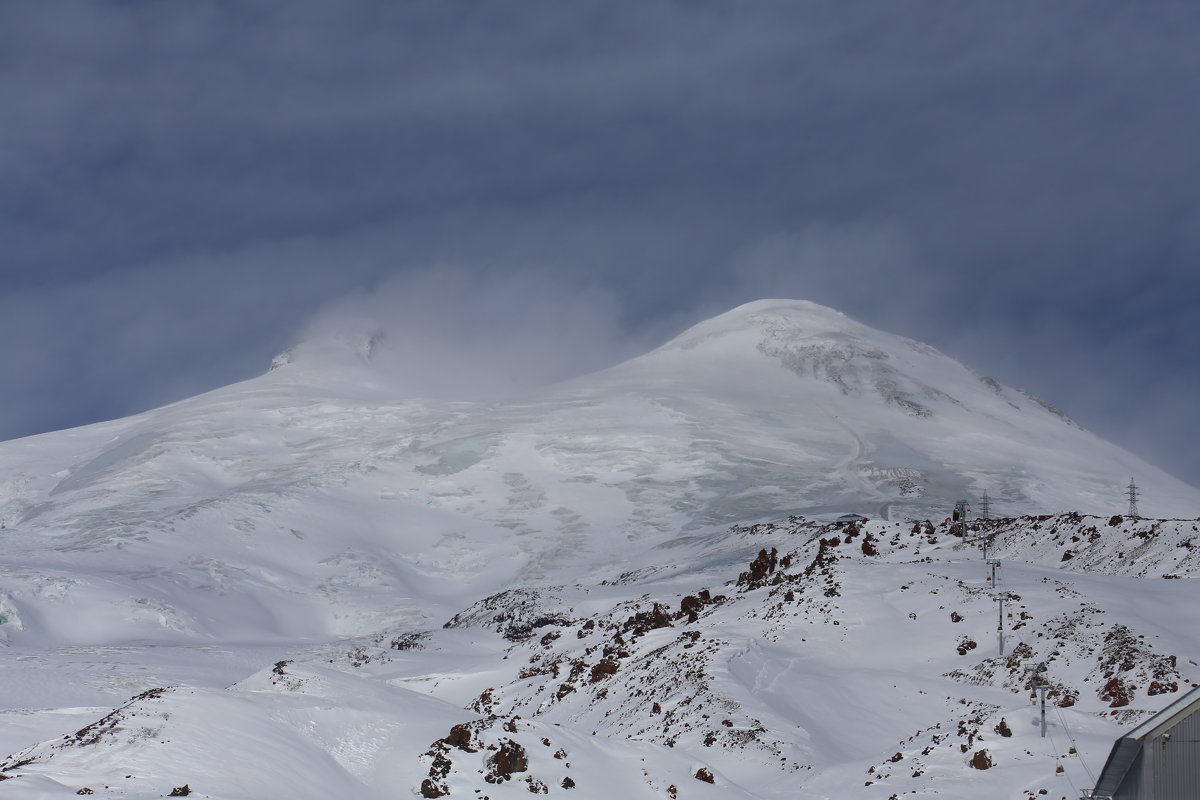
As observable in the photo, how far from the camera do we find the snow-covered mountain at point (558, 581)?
2747 cm

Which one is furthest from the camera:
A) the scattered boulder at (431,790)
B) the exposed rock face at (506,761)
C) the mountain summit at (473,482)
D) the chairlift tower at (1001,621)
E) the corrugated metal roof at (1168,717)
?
the mountain summit at (473,482)

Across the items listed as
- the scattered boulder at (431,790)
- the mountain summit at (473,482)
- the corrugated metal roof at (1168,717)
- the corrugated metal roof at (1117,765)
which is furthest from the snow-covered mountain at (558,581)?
the corrugated metal roof at (1168,717)

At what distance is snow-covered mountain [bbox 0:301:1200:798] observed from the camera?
2747cm

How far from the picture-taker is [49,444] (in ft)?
551

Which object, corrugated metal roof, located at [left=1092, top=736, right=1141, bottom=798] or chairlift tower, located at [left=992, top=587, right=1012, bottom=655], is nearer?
corrugated metal roof, located at [left=1092, top=736, right=1141, bottom=798]

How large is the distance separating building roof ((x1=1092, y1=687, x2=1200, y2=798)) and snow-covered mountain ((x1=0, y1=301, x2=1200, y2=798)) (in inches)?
245

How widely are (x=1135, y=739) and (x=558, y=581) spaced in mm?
84954

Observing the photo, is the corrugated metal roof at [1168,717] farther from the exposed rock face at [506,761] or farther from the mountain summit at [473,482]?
the mountain summit at [473,482]

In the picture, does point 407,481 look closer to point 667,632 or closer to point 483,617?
point 483,617

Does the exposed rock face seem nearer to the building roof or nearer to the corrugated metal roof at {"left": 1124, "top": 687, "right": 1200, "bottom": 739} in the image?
the building roof

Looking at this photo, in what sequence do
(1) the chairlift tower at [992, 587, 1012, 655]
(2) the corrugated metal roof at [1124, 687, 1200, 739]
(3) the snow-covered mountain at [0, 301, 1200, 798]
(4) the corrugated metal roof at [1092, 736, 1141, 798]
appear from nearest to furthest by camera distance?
A: (2) the corrugated metal roof at [1124, 687, 1200, 739] → (4) the corrugated metal roof at [1092, 736, 1141, 798] → (3) the snow-covered mountain at [0, 301, 1200, 798] → (1) the chairlift tower at [992, 587, 1012, 655]

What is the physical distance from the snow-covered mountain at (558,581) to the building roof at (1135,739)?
6211mm

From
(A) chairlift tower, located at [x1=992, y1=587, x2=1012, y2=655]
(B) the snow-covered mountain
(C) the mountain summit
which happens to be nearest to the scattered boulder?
(B) the snow-covered mountain

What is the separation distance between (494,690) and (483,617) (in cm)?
2835
